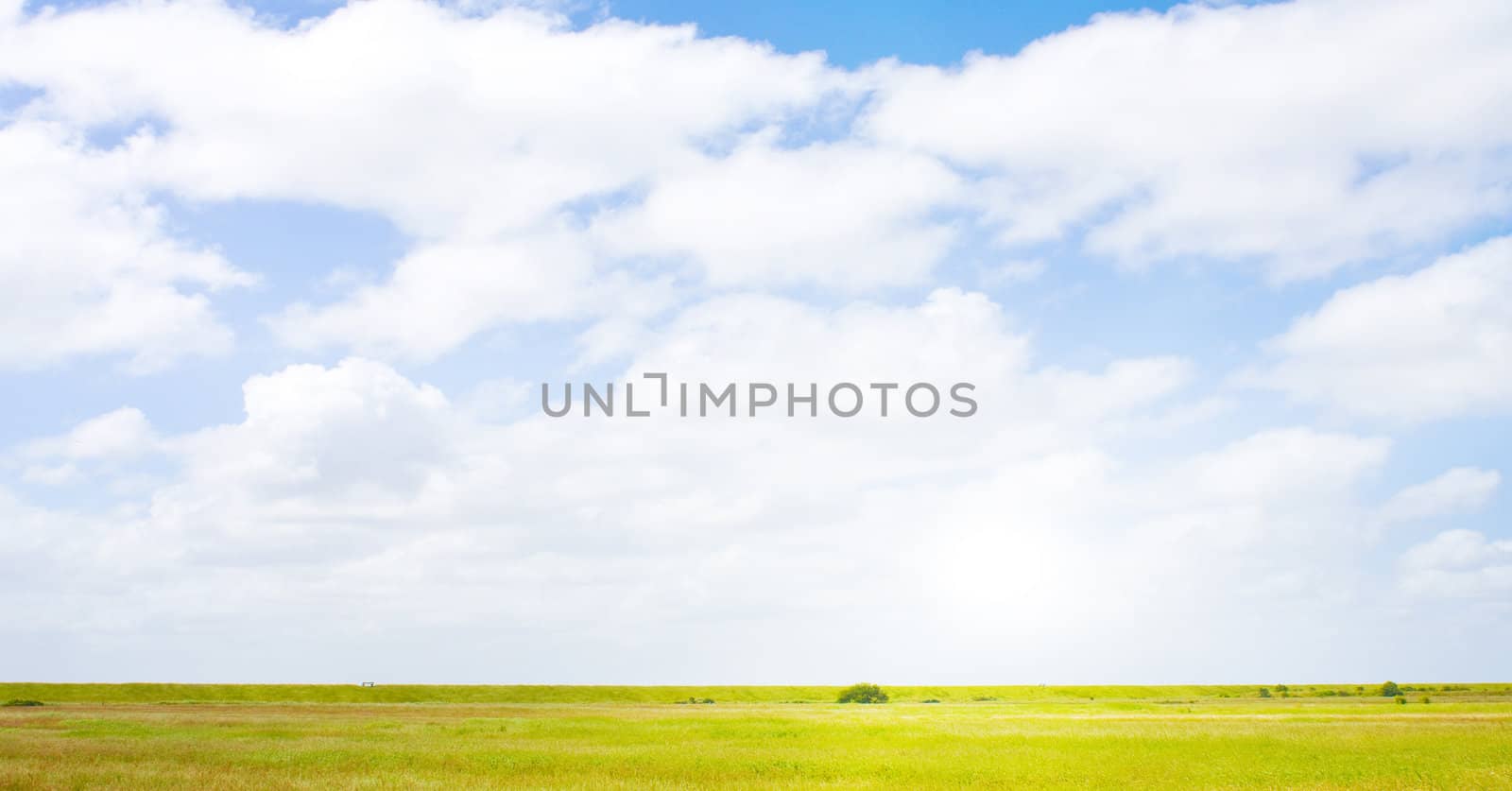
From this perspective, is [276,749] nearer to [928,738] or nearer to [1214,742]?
[928,738]

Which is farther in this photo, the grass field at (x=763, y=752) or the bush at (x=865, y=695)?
the bush at (x=865, y=695)

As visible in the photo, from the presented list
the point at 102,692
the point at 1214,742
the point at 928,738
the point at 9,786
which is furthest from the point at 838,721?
the point at 102,692

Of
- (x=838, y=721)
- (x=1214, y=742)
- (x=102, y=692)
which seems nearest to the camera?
(x=1214, y=742)

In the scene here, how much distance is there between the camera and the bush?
127 meters

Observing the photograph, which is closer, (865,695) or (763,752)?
(763,752)

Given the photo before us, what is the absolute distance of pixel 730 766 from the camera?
32.3m

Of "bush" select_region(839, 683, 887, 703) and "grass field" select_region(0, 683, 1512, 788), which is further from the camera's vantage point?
"bush" select_region(839, 683, 887, 703)

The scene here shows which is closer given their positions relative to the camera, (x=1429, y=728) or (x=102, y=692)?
(x=1429, y=728)

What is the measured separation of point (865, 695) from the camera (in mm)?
127125

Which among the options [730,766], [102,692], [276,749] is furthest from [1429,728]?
[102,692]

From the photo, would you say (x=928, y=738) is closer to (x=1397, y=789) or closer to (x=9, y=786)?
(x=1397, y=789)

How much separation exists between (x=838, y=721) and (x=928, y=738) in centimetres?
1565

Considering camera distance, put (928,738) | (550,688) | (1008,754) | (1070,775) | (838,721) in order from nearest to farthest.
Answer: (1070,775), (1008,754), (928,738), (838,721), (550,688)

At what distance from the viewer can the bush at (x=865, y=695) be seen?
12681cm
